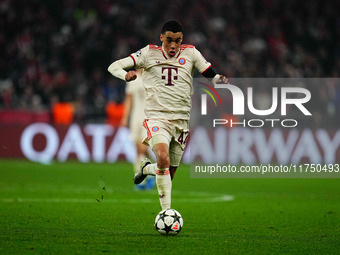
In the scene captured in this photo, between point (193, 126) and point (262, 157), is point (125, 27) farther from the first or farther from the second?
point (262, 157)

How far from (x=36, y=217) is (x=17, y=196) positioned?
10.1ft

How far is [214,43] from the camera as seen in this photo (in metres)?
23.5

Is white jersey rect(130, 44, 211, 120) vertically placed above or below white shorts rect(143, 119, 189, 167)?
above

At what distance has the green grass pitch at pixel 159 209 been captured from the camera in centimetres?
639

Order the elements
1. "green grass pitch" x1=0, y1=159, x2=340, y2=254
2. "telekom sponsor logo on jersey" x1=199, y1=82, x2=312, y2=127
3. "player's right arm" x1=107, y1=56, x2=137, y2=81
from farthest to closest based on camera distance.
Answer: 1. "telekom sponsor logo on jersey" x1=199, y1=82, x2=312, y2=127
2. "player's right arm" x1=107, y1=56, x2=137, y2=81
3. "green grass pitch" x1=0, y1=159, x2=340, y2=254

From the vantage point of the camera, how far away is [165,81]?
7711mm

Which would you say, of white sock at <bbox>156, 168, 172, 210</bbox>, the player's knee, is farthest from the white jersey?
white sock at <bbox>156, 168, 172, 210</bbox>

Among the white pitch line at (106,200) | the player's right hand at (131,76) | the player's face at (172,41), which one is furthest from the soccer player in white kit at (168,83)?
the white pitch line at (106,200)

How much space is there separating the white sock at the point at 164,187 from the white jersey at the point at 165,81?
22.5 inches

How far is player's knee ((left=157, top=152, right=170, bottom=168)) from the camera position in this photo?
736 cm

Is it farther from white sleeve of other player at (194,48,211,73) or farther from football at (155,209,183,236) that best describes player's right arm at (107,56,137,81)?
football at (155,209,183,236)

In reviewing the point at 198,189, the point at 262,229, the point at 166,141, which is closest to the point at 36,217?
the point at 166,141

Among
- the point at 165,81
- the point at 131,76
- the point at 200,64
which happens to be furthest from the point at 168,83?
the point at 131,76

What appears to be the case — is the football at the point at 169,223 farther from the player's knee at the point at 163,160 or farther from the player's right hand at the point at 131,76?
the player's right hand at the point at 131,76
